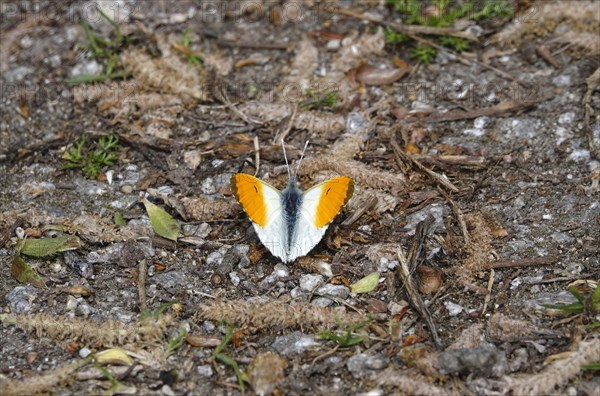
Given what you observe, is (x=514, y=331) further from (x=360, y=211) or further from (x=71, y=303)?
(x=71, y=303)

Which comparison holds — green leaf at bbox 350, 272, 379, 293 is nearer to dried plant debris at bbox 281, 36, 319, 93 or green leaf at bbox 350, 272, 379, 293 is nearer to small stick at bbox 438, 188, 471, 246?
small stick at bbox 438, 188, 471, 246

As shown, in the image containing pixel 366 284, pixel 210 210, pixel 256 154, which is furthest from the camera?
pixel 256 154

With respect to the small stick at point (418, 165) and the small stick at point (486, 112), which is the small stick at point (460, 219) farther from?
the small stick at point (486, 112)

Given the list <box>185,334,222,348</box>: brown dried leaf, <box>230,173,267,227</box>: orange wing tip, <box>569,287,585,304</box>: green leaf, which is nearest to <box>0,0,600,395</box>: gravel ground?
<box>185,334,222,348</box>: brown dried leaf

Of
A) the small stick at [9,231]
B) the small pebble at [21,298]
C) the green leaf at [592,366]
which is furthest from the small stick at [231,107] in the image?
the green leaf at [592,366]

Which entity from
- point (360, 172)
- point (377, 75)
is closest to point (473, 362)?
point (360, 172)

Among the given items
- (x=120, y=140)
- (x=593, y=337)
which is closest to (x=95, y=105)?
(x=120, y=140)

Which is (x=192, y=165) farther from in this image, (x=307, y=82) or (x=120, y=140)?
Result: (x=307, y=82)
